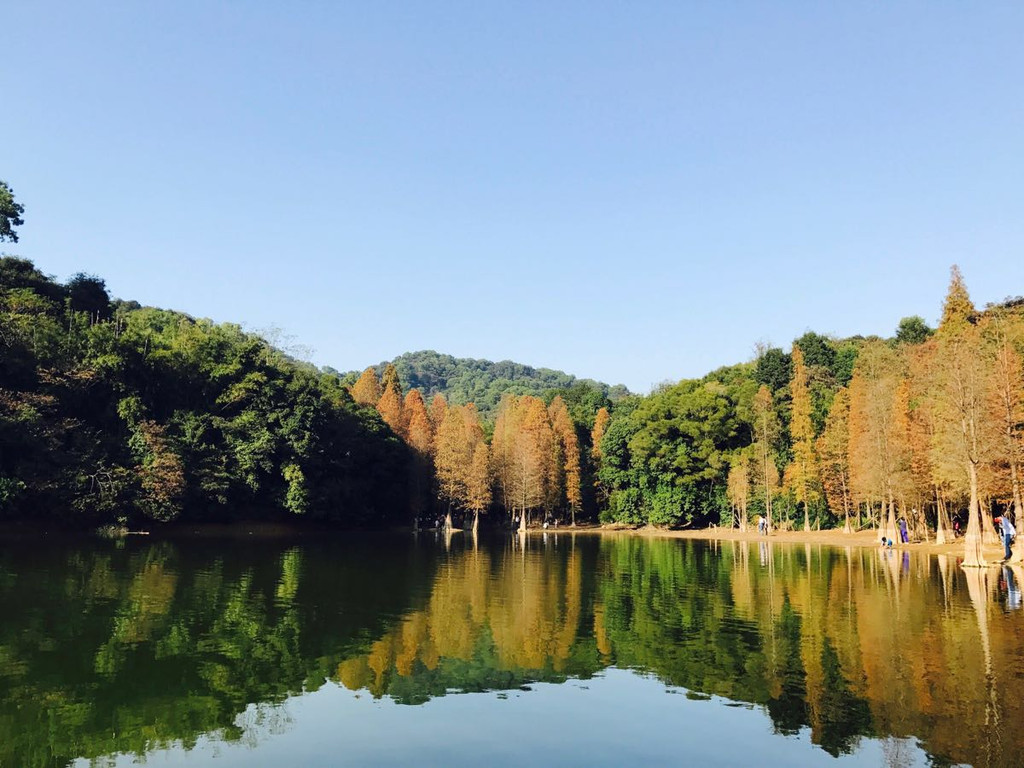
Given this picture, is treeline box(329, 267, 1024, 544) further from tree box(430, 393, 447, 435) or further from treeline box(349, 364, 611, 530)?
tree box(430, 393, 447, 435)

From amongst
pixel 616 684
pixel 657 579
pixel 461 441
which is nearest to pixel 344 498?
pixel 461 441

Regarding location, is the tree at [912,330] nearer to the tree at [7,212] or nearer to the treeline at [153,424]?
the treeline at [153,424]

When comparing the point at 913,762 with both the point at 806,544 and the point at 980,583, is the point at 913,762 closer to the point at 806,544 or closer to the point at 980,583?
the point at 980,583

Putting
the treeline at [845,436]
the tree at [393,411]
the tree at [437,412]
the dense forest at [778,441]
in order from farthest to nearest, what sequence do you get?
the tree at [437,412]
the tree at [393,411]
the dense forest at [778,441]
the treeline at [845,436]

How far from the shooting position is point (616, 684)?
13125 mm

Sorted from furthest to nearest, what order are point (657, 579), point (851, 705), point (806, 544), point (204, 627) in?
point (806, 544) → point (657, 579) → point (204, 627) → point (851, 705)

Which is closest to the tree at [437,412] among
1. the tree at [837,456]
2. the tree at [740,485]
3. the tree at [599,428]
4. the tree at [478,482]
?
the tree at [478,482]

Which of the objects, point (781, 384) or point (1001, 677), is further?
point (781, 384)

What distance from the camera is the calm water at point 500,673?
986 cm

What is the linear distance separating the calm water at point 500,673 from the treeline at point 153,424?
77.3 ft

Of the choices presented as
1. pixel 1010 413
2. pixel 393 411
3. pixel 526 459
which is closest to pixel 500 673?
pixel 1010 413

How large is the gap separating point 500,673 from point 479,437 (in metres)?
73.2

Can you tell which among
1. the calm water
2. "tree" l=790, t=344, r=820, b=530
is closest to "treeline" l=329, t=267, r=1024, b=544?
"tree" l=790, t=344, r=820, b=530

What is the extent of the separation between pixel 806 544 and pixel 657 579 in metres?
32.0
